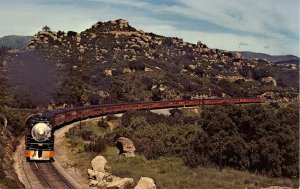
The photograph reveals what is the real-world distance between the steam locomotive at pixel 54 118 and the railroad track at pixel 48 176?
0.62 m

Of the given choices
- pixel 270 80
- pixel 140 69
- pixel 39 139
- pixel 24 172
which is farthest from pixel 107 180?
pixel 270 80

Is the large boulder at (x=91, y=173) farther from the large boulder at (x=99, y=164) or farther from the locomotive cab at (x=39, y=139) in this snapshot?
the locomotive cab at (x=39, y=139)

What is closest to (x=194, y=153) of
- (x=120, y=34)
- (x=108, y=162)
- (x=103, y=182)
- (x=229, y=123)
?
(x=229, y=123)

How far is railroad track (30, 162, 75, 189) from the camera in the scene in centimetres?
2602

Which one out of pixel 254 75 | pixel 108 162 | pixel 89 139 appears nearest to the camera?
pixel 108 162

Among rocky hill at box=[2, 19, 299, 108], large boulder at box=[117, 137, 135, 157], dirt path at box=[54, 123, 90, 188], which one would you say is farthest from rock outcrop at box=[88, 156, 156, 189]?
rocky hill at box=[2, 19, 299, 108]

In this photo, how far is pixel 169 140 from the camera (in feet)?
131

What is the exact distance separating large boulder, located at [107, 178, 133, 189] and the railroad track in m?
2.38

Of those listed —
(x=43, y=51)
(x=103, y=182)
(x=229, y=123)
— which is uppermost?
(x=43, y=51)

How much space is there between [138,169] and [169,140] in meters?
9.80

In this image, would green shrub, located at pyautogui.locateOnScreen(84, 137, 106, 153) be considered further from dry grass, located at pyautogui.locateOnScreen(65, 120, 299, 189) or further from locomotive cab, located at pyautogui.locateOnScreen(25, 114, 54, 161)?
locomotive cab, located at pyautogui.locateOnScreen(25, 114, 54, 161)

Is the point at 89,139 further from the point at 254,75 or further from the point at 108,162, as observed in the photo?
the point at 254,75

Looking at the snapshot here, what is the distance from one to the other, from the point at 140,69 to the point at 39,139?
89.3 metres

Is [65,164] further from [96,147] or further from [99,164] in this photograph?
[96,147]
